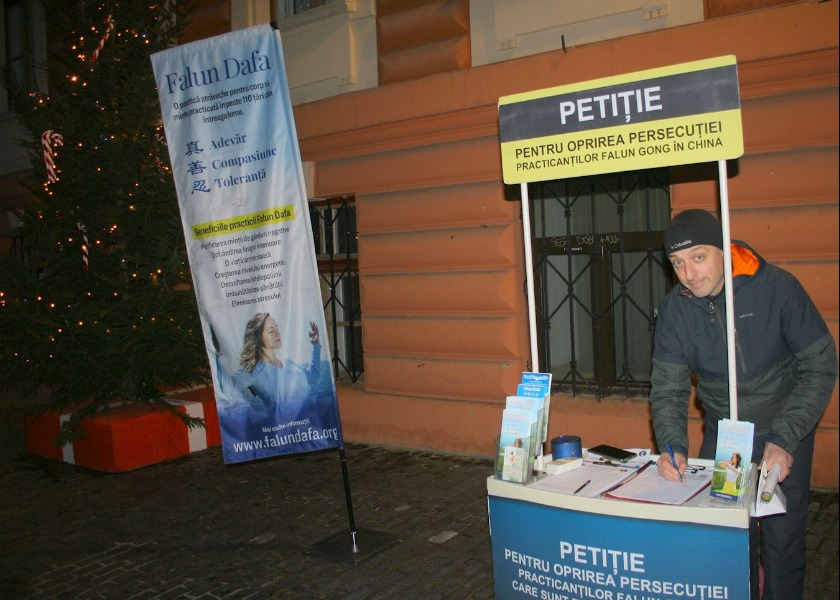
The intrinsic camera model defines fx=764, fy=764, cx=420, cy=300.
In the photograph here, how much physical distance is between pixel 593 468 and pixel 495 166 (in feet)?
12.6

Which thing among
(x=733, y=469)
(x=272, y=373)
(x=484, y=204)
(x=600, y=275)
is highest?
(x=484, y=204)

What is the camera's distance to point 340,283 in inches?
327

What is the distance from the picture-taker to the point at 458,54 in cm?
678

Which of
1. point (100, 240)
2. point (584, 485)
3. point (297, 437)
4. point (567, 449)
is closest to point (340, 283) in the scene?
point (100, 240)

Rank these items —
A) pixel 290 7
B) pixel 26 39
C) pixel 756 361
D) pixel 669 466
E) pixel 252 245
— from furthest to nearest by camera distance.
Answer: pixel 26 39, pixel 290 7, pixel 252 245, pixel 756 361, pixel 669 466

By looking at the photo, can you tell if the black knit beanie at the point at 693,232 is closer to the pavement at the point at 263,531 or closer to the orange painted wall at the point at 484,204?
the pavement at the point at 263,531

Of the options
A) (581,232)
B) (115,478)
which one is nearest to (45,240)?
(115,478)

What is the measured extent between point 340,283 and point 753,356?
568 centimetres

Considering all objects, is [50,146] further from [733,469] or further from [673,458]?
[733,469]

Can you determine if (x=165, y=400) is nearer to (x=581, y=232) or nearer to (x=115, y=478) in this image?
(x=115, y=478)

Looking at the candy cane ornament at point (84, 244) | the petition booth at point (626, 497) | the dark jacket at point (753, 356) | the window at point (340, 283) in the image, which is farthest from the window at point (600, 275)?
the candy cane ornament at point (84, 244)

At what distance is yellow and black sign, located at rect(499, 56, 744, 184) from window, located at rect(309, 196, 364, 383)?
193 inches

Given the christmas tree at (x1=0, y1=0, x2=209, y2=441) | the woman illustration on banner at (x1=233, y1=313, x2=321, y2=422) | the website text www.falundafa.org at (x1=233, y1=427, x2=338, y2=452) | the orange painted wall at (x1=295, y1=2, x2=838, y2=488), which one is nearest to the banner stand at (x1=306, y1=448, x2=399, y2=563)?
the website text www.falundafa.org at (x1=233, y1=427, x2=338, y2=452)

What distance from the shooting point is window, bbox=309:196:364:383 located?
26.5 feet
